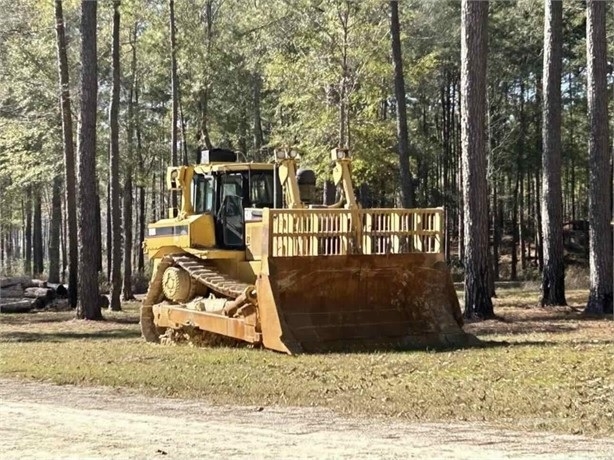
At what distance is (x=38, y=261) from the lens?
52344mm

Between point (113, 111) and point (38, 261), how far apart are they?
1135 inches

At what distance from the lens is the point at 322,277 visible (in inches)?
507

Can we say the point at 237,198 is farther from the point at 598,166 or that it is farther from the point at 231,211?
the point at 598,166

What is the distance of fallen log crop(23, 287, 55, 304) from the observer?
2800 centimetres

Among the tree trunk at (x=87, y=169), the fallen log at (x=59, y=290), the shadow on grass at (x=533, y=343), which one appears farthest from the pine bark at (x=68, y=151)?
the shadow on grass at (x=533, y=343)

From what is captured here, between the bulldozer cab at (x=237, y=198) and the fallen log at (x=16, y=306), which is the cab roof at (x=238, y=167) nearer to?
the bulldozer cab at (x=237, y=198)

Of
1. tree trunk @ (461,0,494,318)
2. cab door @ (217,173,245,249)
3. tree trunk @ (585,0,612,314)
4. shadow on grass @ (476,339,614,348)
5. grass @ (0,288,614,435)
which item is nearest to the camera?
grass @ (0,288,614,435)

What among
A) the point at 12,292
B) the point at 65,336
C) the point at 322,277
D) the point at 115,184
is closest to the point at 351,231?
the point at 322,277

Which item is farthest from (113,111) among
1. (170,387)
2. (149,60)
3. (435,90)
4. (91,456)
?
(435,90)

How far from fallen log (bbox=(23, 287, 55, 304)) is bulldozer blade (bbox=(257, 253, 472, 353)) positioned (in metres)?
17.2

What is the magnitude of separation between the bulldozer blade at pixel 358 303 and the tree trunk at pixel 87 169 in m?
9.10

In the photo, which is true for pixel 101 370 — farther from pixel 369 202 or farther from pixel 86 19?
pixel 369 202

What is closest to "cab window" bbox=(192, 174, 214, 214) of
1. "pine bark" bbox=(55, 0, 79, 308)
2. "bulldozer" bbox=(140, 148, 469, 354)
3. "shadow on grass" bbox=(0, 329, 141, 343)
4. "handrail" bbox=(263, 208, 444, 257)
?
"bulldozer" bbox=(140, 148, 469, 354)

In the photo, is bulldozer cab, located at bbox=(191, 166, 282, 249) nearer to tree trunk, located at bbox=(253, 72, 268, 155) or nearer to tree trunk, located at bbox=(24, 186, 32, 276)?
tree trunk, located at bbox=(253, 72, 268, 155)
